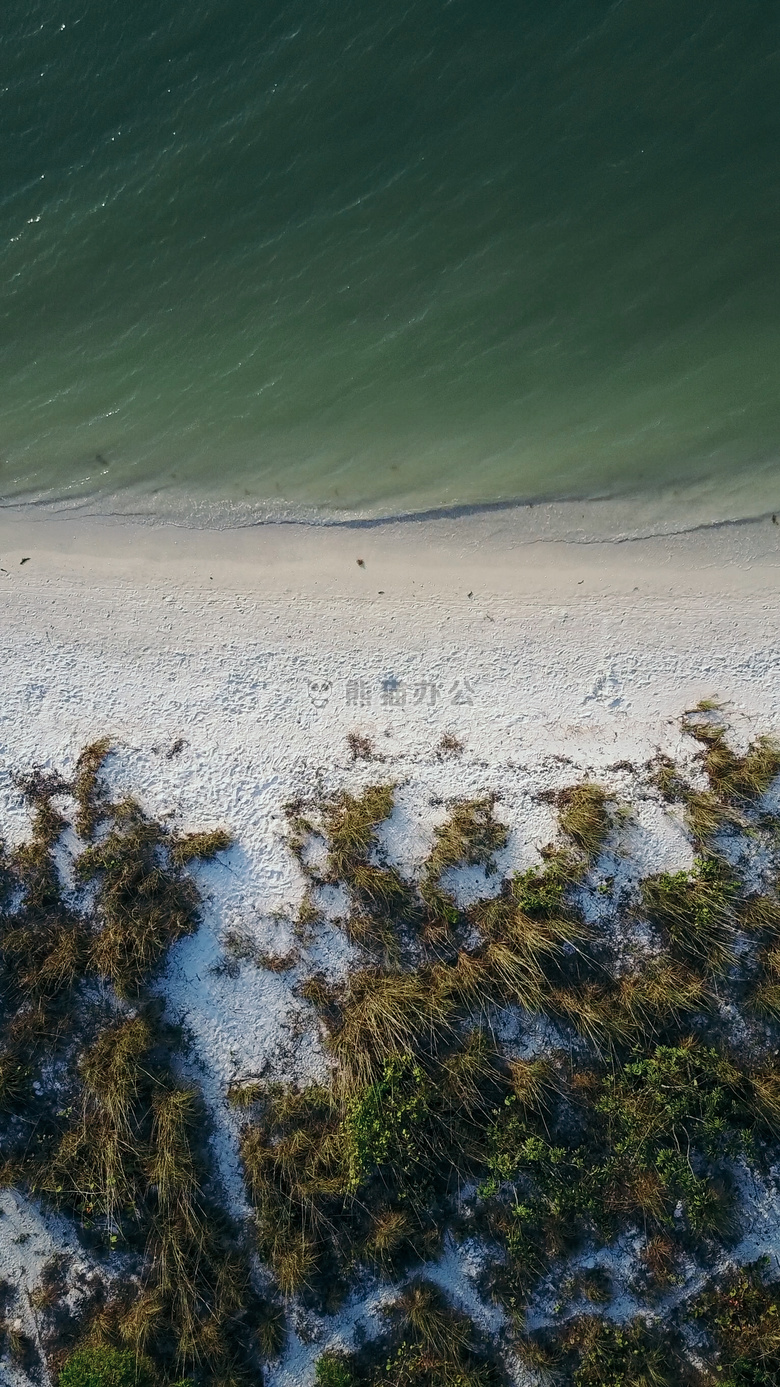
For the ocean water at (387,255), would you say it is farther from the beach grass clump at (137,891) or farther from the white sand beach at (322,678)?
the beach grass clump at (137,891)

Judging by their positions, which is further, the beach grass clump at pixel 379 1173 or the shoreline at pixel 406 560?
the shoreline at pixel 406 560

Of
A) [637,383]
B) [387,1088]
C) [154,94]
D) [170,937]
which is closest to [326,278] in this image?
[154,94]

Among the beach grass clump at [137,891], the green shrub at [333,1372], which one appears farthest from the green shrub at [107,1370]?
the beach grass clump at [137,891]

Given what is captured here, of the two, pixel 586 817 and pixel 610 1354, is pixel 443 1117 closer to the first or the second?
pixel 610 1354

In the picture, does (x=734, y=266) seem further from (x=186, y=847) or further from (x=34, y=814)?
(x=34, y=814)

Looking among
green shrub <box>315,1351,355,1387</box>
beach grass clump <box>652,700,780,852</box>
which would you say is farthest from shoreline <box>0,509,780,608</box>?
green shrub <box>315,1351,355,1387</box>

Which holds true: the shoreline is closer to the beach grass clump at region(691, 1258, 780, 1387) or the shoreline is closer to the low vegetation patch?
the low vegetation patch

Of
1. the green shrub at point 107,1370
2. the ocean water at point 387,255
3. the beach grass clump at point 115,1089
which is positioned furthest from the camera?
the ocean water at point 387,255
